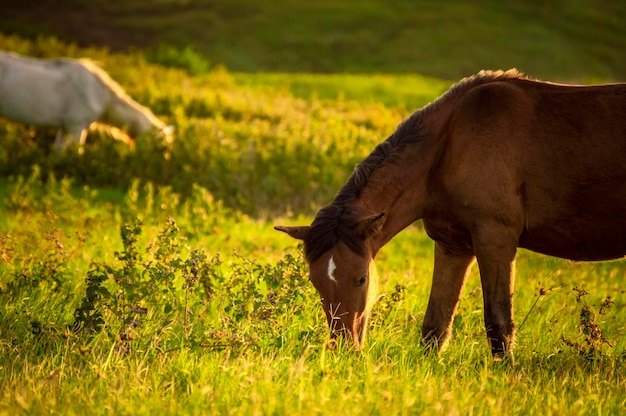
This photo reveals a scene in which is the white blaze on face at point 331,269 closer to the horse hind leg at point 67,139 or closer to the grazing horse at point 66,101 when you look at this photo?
the horse hind leg at point 67,139

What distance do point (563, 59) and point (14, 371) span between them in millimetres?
41276

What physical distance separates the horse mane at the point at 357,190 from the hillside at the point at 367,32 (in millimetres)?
32929

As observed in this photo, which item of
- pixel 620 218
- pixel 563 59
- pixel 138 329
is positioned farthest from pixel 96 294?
pixel 563 59

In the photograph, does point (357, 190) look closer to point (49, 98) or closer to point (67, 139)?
point (67, 139)

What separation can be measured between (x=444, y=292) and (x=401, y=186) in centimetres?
102

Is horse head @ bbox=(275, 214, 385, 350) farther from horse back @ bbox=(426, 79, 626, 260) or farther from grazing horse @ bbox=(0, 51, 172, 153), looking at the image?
grazing horse @ bbox=(0, 51, 172, 153)

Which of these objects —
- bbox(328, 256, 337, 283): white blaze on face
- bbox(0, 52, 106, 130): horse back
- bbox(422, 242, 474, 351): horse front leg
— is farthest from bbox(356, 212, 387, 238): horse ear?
bbox(0, 52, 106, 130): horse back

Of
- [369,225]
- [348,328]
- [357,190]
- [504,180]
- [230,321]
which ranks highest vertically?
[504,180]

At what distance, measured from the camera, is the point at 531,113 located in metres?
6.07

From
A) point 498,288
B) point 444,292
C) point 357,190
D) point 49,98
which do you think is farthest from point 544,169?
point 49,98

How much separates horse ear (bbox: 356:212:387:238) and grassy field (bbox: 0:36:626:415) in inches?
31.0

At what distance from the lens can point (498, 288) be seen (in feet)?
19.3

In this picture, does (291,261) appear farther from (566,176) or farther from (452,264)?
(566,176)

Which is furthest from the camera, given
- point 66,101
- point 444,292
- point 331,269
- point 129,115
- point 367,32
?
point 367,32
